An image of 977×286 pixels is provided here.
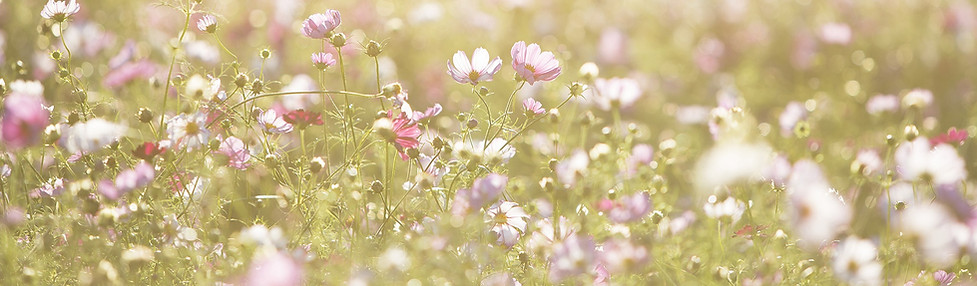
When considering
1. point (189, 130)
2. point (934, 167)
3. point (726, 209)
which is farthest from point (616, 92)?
point (189, 130)

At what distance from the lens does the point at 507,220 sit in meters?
0.82

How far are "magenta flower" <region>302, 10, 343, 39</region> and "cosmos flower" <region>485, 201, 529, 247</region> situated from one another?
219 millimetres

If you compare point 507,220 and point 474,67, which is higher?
point 474,67

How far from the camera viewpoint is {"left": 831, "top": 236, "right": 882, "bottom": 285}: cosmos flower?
0.74 m

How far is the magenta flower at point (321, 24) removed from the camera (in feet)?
2.65

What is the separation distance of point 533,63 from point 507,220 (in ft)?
0.48

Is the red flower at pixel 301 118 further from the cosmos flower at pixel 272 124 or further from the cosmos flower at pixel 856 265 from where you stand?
the cosmos flower at pixel 856 265

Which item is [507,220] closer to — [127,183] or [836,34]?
[127,183]

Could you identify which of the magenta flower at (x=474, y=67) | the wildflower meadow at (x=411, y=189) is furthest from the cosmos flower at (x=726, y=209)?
the magenta flower at (x=474, y=67)

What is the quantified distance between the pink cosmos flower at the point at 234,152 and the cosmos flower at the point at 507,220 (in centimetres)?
24

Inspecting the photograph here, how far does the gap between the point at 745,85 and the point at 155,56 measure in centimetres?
112

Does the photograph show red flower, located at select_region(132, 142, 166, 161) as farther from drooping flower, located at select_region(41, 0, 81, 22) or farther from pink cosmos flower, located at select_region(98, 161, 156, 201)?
drooping flower, located at select_region(41, 0, 81, 22)

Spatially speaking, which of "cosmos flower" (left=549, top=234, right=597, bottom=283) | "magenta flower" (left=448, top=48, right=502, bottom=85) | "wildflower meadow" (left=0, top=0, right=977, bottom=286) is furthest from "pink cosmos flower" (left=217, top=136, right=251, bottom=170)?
"cosmos flower" (left=549, top=234, right=597, bottom=283)

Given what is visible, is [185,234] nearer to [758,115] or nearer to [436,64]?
[436,64]
